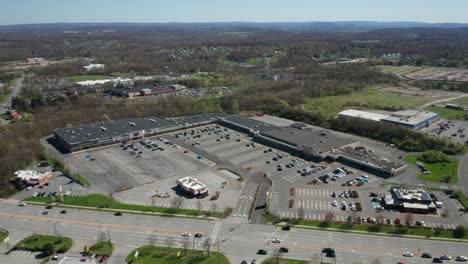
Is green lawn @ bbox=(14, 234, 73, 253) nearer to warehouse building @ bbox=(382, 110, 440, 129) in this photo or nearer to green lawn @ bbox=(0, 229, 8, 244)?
green lawn @ bbox=(0, 229, 8, 244)

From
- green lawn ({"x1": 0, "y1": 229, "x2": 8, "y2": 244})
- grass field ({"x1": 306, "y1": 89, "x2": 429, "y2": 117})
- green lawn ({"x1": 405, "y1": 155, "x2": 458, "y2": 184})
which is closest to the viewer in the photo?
green lawn ({"x1": 0, "y1": 229, "x2": 8, "y2": 244})

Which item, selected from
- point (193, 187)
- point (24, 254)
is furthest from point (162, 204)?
point (24, 254)

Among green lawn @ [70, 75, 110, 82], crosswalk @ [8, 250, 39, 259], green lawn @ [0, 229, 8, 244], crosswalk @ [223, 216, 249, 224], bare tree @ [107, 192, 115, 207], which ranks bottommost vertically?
crosswalk @ [8, 250, 39, 259]

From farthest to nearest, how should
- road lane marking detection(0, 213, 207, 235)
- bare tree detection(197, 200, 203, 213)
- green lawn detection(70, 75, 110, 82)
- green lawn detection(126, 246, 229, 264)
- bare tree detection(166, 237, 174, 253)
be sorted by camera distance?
green lawn detection(70, 75, 110, 82)
bare tree detection(197, 200, 203, 213)
road lane marking detection(0, 213, 207, 235)
bare tree detection(166, 237, 174, 253)
green lawn detection(126, 246, 229, 264)

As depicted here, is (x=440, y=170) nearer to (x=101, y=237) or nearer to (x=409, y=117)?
(x=409, y=117)

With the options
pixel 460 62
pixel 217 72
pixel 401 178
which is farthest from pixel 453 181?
pixel 460 62

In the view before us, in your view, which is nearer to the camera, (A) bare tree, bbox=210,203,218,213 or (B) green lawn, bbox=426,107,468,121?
(A) bare tree, bbox=210,203,218,213

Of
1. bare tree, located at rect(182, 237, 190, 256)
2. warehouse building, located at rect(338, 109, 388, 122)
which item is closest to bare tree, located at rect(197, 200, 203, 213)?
bare tree, located at rect(182, 237, 190, 256)
